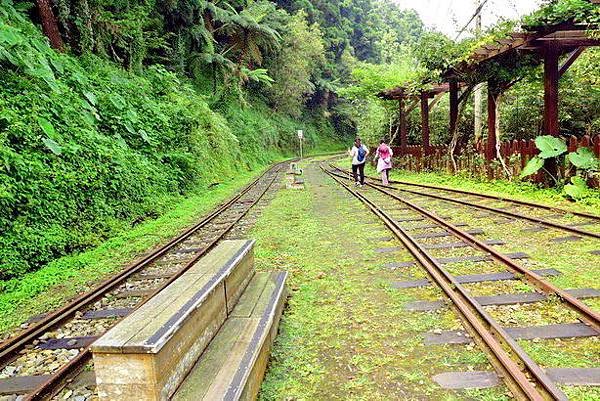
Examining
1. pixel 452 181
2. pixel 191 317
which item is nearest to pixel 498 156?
pixel 452 181

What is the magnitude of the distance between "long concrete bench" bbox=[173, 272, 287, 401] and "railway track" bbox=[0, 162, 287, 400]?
1.35 meters

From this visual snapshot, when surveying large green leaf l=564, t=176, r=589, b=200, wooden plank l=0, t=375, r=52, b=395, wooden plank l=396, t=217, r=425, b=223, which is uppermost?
large green leaf l=564, t=176, r=589, b=200

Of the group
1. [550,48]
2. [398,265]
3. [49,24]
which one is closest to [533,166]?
[550,48]

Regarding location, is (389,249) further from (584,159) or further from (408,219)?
(584,159)

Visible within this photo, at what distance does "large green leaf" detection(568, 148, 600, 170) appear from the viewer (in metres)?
10.3

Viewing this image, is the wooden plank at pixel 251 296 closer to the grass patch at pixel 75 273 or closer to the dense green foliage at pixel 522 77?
the grass patch at pixel 75 273

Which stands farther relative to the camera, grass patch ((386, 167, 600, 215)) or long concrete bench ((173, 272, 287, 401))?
grass patch ((386, 167, 600, 215))

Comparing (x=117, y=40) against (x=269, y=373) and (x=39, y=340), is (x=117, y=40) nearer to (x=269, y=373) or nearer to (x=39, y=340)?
(x=39, y=340)

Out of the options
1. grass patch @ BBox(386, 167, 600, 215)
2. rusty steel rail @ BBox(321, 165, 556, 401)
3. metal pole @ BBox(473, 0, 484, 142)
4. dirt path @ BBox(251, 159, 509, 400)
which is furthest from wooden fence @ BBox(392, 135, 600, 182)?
rusty steel rail @ BBox(321, 165, 556, 401)

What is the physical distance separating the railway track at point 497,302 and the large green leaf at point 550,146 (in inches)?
194

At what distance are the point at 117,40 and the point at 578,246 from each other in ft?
57.8

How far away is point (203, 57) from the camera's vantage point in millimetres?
25047

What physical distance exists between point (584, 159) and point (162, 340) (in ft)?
36.8

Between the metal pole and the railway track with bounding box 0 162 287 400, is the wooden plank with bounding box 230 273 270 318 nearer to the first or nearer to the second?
the railway track with bounding box 0 162 287 400
